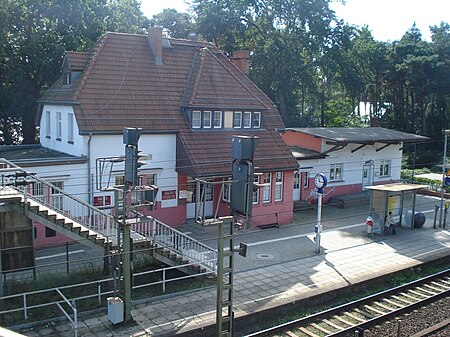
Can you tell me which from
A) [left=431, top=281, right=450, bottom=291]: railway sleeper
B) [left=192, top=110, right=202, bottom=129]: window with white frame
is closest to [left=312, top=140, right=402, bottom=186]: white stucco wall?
[left=192, top=110, right=202, bottom=129]: window with white frame

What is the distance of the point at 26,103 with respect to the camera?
29.9 meters

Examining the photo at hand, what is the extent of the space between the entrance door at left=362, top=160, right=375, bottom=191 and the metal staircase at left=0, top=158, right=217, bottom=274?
1757 cm

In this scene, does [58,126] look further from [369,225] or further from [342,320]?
[342,320]

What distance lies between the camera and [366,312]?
49.1 ft

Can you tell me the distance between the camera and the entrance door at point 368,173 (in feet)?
107

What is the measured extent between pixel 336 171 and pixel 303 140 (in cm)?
292

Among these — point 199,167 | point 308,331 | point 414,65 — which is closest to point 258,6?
point 414,65

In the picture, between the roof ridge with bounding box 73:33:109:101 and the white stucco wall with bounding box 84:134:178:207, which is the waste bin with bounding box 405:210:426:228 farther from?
the roof ridge with bounding box 73:33:109:101

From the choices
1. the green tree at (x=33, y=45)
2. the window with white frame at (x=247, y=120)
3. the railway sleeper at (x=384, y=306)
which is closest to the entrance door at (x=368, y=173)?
the window with white frame at (x=247, y=120)

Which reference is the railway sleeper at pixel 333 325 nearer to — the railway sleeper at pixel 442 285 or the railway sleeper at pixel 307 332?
the railway sleeper at pixel 307 332

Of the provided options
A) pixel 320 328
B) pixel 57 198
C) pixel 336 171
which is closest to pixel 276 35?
pixel 336 171

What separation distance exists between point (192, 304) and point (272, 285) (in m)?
3.08

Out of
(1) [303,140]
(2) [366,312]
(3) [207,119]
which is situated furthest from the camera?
(1) [303,140]

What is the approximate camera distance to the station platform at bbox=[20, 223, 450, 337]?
12969mm
